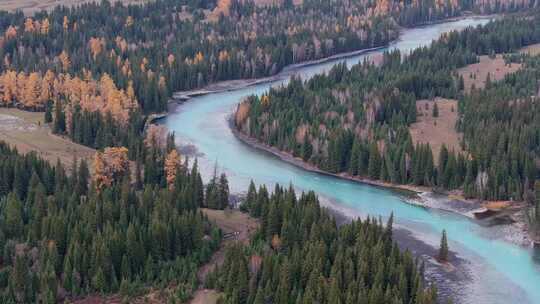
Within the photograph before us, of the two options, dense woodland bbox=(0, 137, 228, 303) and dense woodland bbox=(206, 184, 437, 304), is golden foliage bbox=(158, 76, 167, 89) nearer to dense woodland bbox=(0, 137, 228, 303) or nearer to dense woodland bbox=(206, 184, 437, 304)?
dense woodland bbox=(0, 137, 228, 303)

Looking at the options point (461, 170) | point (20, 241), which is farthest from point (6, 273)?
point (461, 170)

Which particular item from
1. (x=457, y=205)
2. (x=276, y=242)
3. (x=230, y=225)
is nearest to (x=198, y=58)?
(x=457, y=205)

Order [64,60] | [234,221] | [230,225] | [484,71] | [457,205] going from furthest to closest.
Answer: [64,60] < [484,71] < [457,205] < [234,221] < [230,225]

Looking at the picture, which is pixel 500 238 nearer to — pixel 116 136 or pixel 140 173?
pixel 140 173

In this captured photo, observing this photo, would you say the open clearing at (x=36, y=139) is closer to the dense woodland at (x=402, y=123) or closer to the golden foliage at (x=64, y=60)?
the dense woodland at (x=402, y=123)

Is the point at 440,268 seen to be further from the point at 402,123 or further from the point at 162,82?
the point at 162,82

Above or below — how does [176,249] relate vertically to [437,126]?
below

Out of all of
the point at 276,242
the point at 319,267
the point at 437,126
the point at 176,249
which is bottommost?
the point at 176,249
